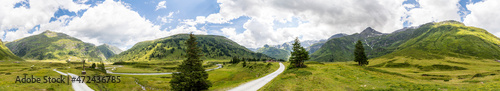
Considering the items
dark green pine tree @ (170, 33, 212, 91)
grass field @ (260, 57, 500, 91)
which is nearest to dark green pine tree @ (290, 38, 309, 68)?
grass field @ (260, 57, 500, 91)

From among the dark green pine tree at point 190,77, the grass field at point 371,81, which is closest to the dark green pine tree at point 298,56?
the grass field at point 371,81

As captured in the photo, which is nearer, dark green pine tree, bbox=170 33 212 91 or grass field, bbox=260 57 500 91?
grass field, bbox=260 57 500 91

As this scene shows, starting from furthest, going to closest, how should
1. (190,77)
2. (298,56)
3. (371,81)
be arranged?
(298,56), (371,81), (190,77)

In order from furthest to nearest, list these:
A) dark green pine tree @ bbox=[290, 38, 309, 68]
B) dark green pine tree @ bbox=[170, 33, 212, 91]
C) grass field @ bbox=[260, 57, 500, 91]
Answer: dark green pine tree @ bbox=[290, 38, 309, 68] < dark green pine tree @ bbox=[170, 33, 212, 91] < grass field @ bbox=[260, 57, 500, 91]

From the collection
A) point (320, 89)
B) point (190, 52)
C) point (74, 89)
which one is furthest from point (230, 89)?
point (74, 89)

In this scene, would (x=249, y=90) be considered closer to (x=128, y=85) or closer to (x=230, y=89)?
(x=230, y=89)

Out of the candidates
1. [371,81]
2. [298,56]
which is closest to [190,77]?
[371,81]

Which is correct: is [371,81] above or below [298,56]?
below

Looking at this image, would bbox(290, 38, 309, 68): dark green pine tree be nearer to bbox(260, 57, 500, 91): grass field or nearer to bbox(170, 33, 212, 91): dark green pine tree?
bbox(260, 57, 500, 91): grass field

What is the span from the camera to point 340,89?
25.5 m

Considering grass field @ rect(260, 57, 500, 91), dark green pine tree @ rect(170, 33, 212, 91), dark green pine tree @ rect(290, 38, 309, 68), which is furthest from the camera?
dark green pine tree @ rect(290, 38, 309, 68)

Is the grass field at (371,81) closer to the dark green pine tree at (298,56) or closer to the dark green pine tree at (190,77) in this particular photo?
the dark green pine tree at (190,77)

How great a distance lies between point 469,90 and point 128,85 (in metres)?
61.0

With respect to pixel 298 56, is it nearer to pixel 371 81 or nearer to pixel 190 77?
pixel 371 81
